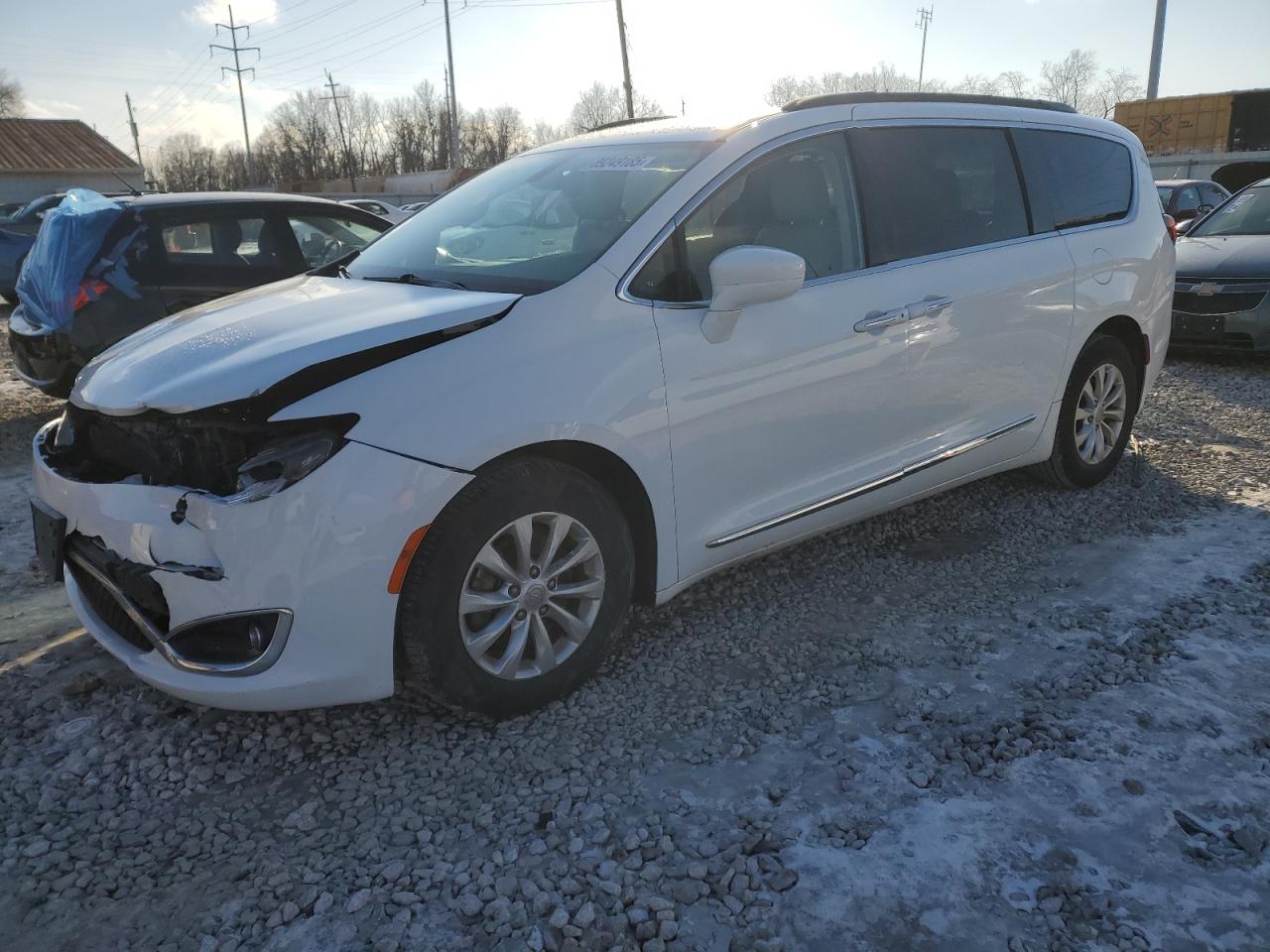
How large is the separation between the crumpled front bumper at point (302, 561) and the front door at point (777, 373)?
870mm

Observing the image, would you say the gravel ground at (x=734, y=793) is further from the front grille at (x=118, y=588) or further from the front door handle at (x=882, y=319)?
the front door handle at (x=882, y=319)

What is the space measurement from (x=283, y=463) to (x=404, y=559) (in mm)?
396

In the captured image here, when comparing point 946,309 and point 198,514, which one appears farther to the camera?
point 946,309

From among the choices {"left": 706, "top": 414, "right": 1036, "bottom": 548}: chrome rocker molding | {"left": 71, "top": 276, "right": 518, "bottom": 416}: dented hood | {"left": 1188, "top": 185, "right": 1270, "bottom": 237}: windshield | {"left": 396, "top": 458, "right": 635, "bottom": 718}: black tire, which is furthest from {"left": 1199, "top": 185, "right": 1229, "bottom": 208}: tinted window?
{"left": 71, "top": 276, "right": 518, "bottom": 416}: dented hood

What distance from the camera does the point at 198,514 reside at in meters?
2.46

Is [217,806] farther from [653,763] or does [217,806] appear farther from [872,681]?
[872,681]

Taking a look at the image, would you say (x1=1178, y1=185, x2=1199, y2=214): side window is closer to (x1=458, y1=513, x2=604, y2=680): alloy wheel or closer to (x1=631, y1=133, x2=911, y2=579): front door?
(x1=631, y1=133, x2=911, y2=579): front door

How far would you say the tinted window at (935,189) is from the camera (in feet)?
11.9

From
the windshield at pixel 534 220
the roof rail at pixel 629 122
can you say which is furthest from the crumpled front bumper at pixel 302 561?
the roof rail at pixel 629 122

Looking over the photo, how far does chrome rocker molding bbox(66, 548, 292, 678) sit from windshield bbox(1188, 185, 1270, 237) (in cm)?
932

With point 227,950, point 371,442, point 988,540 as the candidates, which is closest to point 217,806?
point 227,950

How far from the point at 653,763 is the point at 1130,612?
204 cm

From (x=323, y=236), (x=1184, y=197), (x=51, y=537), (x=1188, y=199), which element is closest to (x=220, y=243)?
(x=323, y=236)

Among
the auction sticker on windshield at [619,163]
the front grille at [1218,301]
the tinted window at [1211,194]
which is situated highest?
the auction sticker on windshield at [619,163]
